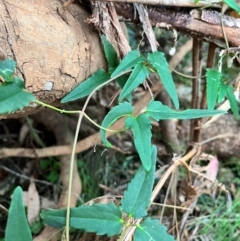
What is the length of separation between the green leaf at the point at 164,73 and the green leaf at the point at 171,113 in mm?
43

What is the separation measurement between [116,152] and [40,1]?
25.7 inches

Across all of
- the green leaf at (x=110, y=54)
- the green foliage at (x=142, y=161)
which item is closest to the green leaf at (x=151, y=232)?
the green foliage at (x=142, y=161)

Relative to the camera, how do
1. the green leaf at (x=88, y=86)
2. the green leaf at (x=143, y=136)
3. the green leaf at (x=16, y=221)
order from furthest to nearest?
the green leaf at (x=88, y=86)
the green leaf at (x=143, y=136)
the green leaf at (x=16, y=221)

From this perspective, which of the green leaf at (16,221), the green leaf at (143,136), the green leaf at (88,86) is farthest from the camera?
the green leaf at (88,86)

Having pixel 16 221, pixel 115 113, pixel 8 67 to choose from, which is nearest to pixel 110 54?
pixel 115 113

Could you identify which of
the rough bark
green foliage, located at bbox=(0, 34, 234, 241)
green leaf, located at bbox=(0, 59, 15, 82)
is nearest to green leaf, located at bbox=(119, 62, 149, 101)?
green foliage, located at bbox=(0, 34, 234, 241)

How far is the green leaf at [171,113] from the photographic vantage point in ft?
2.46

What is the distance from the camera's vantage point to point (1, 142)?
133 centimetres

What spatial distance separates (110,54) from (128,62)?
7cm

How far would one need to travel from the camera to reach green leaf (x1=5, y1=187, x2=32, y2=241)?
61 centimetres

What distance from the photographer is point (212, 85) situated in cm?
89

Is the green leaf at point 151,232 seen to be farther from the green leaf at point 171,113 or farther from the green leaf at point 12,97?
the green leaf at point 12,97

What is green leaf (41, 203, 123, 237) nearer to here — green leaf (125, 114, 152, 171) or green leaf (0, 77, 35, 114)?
green leaf (125, 114, 152, 171)

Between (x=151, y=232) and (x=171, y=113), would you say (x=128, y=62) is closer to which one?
(x=171, y=113)
